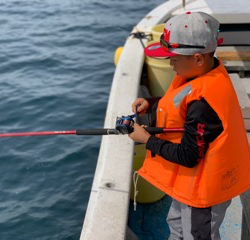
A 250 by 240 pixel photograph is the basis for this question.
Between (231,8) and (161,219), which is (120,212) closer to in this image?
A: (161,219)

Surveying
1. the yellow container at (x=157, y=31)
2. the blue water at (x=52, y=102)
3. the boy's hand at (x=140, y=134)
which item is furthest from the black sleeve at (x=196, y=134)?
the yellow container at (x=157, y=31)

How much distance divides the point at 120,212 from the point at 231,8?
3625 millimetres

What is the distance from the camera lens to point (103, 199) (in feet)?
8.49

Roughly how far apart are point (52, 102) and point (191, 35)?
17.3ft

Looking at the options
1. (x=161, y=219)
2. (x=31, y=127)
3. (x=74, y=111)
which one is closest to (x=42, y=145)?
(x=31, y=127)

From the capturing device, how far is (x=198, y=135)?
2.04 m

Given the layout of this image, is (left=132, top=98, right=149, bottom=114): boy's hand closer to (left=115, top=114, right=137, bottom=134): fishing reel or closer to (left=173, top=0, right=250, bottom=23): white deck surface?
(left=115, top=114, right=137, bottom=134): fishing reel

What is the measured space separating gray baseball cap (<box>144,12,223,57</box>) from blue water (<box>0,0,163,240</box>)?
8.97 feet

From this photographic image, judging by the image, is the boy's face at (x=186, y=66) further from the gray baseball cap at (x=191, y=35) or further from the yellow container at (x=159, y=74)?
the yellow container at (x=159, y=74)

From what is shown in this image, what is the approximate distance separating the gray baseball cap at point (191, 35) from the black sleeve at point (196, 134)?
27 cm

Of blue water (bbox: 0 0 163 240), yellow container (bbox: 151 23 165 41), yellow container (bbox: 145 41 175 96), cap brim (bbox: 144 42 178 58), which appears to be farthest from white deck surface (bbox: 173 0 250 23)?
cap brim (bbox: 144 42 178 58)

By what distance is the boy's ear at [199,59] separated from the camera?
6.93 feet

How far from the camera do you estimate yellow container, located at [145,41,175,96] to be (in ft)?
15.3

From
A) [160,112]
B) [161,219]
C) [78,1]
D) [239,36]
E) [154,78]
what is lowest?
[78,1]
